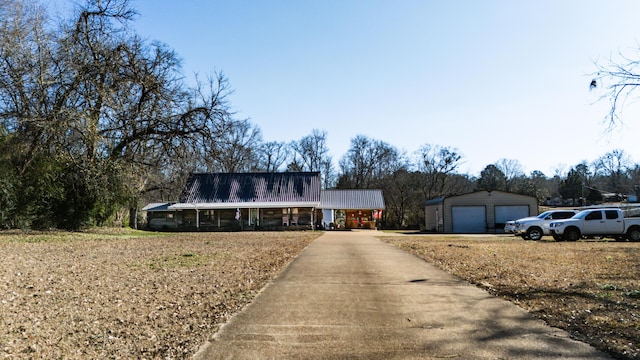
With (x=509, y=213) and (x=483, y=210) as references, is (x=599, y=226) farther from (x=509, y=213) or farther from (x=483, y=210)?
(x=483, y=210)

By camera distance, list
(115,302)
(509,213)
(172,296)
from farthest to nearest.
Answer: (509,213)
(172,296)
(115,302)

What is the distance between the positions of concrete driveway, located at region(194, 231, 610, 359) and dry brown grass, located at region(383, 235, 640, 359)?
404mm

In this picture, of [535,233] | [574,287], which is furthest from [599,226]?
[574,287]

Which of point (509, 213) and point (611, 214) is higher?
point (509, 213)

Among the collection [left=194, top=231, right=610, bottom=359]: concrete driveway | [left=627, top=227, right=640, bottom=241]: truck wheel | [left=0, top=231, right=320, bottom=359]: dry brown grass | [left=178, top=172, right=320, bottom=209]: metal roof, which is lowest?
[left=194, top=231, right=610, bottom=359]: concrete driveway

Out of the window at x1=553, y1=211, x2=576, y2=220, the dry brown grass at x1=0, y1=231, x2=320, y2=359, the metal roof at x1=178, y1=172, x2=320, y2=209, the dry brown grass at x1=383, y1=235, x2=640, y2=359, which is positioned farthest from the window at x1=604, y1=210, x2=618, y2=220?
the metal roof at x1=178, y1=172, x2=320, y2=209

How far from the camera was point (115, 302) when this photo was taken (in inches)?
314

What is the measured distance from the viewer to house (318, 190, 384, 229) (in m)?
53.9

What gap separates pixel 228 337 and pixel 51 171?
76.2ft

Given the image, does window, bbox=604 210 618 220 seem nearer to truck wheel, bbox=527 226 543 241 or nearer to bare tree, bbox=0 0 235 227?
truck wheel, bbox=527 226 543 241

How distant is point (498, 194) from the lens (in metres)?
46.2

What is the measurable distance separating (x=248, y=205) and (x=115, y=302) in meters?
40.3

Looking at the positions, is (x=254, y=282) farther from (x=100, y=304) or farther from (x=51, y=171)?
(x=51, y=171)

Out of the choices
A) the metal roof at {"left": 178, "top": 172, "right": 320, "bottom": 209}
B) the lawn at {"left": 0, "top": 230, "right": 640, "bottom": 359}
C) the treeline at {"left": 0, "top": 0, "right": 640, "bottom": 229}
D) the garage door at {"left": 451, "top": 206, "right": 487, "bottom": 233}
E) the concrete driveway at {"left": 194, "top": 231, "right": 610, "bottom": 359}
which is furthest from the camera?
the metal roof at {"left": 178, "top": 172, "right": 320, "bottom": 209}
